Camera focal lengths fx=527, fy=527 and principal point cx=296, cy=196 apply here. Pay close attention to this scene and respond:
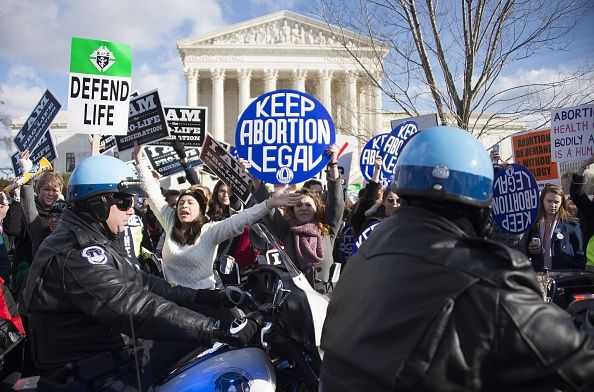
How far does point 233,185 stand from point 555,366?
3.34m

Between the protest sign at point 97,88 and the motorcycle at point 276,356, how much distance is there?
3.54m

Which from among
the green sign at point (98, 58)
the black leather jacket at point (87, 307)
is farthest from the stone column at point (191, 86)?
Answer: the black leather jacket at point (87, 307)

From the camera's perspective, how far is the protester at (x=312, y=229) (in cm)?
453

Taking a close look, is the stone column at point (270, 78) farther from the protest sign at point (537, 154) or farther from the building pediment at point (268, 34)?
the protest sign at point (537, 154)

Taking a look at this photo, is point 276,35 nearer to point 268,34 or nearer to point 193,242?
point 268,34

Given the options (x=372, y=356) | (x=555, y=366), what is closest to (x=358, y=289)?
(x=372, y=356)

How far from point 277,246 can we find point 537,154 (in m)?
6.86

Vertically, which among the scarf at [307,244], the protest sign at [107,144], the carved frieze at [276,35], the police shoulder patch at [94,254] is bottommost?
the scarf at [307,244]

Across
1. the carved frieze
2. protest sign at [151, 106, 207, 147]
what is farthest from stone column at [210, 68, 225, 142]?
protest sign at [151, 106, 207, 147]

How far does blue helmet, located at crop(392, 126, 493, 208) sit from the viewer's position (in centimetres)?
144

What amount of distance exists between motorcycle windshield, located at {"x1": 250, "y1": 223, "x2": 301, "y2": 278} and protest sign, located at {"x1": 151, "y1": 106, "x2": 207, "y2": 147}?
5314 millimetres

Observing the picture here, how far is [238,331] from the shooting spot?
6.81 feet

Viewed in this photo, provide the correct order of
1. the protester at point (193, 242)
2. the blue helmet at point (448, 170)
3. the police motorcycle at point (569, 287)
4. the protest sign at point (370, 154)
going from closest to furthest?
the blue helmet at point (448, 170) → the police motorcycle at point (569, 287) → the protester at point (193, 242) → the protest sign at point (370, 154)

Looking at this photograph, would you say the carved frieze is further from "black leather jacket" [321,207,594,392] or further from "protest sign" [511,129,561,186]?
"black leather jacket" [321,207,594,392]
